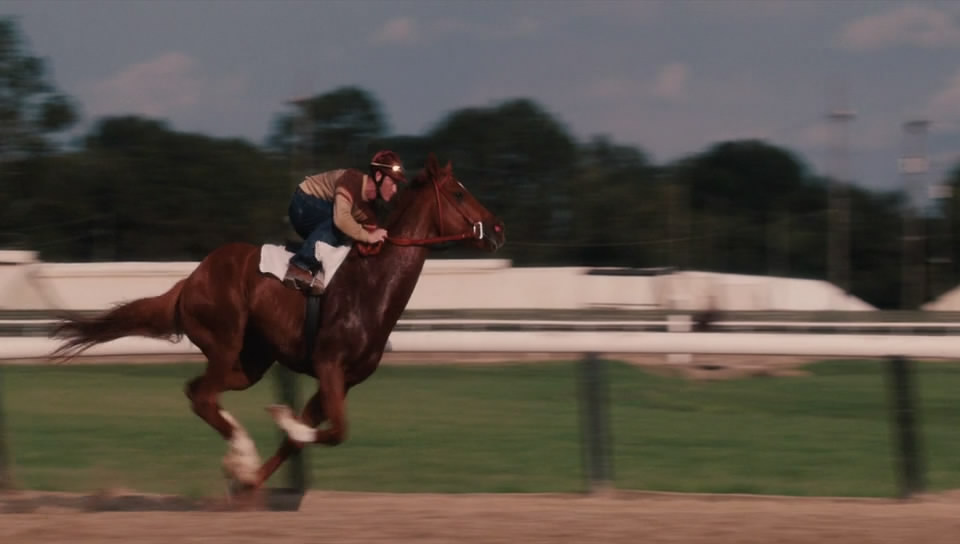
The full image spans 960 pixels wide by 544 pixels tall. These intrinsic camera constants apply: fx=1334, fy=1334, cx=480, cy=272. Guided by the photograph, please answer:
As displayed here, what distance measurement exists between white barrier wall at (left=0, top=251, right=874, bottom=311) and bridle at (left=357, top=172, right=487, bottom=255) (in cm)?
2827

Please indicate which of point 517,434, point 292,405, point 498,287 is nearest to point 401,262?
point 292,405

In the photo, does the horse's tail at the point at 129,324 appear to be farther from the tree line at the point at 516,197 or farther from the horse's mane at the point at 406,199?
the tree line at the point at 516,197

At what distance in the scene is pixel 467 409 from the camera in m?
12.2

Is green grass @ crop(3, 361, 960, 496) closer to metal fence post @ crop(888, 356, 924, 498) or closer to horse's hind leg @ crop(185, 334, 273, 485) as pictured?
metal fence post @ crop(888, 356, 924, 498)

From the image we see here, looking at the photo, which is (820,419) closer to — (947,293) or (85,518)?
(85,518)

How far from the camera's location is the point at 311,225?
770cm

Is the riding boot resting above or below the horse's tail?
above

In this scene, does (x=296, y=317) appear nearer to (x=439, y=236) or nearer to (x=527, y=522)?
(x=439, y=236)

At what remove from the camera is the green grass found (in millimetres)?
8648

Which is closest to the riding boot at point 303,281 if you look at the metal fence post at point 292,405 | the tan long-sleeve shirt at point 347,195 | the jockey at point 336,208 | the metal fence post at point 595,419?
the jockey at point 336,208

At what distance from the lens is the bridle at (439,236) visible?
24.4ft

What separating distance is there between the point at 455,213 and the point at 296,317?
3.52 feet

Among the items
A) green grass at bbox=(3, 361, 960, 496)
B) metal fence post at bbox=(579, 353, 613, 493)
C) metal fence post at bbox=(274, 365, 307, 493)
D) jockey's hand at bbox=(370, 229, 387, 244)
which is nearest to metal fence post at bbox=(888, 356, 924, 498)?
green grass at bbox=(3, 361, 960, 496)

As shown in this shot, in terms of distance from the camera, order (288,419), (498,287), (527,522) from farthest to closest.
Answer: (498,287) < (288,419) < (527,522)
